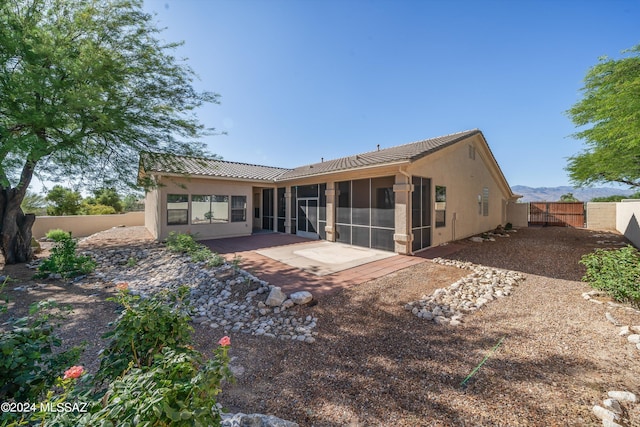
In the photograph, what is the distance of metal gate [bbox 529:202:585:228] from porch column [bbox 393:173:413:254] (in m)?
17.2

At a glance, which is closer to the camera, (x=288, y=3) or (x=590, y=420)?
(x=590, y=420)

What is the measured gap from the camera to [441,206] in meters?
10.6

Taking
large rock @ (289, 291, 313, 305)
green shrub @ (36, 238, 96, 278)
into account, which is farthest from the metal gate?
green shrub @ (36, 238, 96, 278)

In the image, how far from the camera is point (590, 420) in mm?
2336

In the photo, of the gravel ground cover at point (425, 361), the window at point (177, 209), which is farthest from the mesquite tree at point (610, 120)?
the window at point (177, 209)

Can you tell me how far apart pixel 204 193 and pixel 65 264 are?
6.12 m

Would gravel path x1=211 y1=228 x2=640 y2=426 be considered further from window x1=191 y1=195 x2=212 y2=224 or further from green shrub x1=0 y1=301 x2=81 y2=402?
window x1=191 y1=195 x2=212 y2=224

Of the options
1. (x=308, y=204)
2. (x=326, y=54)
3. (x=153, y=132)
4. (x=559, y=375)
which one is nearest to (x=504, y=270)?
(x=559, y=375)

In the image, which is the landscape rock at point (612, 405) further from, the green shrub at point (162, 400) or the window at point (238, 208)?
the window at point (238, 208)

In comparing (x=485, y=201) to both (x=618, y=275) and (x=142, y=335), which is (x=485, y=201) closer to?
(x=618, y=275)

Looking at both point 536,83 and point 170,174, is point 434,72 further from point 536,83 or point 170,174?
point 170,174

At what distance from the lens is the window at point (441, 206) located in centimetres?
1033

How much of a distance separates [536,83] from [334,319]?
11.6 m

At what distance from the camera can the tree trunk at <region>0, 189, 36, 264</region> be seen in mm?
8117
